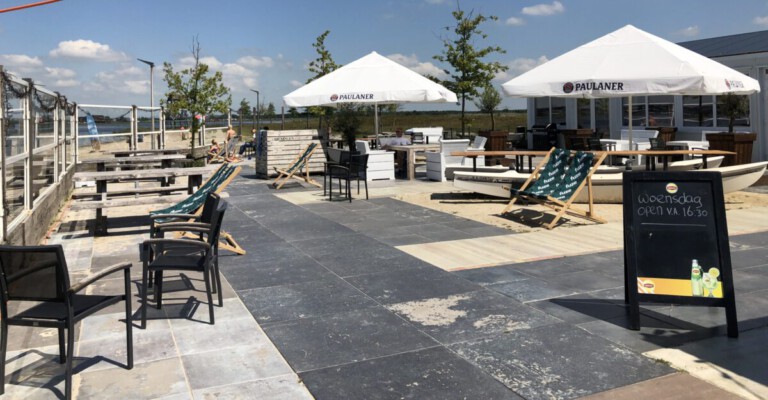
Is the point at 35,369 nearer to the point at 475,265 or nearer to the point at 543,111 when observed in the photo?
the point at 475,265

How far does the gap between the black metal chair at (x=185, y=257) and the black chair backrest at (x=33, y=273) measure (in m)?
1.04

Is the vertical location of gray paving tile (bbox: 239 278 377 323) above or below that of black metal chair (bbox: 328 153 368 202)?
below

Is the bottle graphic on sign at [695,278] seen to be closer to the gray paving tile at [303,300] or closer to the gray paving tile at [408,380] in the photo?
the gray paving tile at [408,380]

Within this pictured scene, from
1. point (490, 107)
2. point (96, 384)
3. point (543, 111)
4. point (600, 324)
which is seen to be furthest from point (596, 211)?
point (490, 107)

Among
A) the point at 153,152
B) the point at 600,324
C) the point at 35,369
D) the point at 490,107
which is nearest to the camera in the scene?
the point at 35,369

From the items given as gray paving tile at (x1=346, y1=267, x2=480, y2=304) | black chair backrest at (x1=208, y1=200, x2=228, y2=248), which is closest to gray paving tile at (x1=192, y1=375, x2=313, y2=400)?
black chair backrest at (x1=208, y1=200, x2=228, y2=248)

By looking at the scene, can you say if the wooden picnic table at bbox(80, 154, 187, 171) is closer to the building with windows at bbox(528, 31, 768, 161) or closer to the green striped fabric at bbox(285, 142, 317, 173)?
the green striped fabric at bbox(285, 142, 317, 173)

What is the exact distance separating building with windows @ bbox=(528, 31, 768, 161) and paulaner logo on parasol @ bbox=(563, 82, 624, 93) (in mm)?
8135

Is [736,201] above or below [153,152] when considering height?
below

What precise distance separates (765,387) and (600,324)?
1.23 m

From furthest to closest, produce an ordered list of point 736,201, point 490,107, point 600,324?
point 490,107 < point 736,201 < point 600,324

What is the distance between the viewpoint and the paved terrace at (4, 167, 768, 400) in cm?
362

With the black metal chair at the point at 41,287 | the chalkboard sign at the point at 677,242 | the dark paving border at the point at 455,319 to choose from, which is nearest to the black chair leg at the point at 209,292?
the dark paving border at the point at 455,319

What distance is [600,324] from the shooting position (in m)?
4.59
